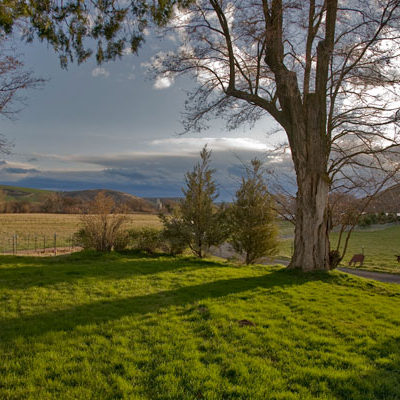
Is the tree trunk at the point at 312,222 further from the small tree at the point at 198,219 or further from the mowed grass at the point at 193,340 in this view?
the small tree at the point at 198,219

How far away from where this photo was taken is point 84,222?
1353 centimetres

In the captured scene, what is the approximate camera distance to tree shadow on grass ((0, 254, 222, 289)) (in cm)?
770

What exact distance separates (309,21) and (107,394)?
1190 centimetres

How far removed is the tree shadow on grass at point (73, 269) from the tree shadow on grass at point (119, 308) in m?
2.37

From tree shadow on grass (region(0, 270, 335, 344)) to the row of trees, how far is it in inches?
204

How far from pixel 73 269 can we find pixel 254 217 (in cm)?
838

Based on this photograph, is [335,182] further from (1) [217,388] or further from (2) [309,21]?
(1) [217,388]

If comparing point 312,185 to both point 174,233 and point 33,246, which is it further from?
point 33,246

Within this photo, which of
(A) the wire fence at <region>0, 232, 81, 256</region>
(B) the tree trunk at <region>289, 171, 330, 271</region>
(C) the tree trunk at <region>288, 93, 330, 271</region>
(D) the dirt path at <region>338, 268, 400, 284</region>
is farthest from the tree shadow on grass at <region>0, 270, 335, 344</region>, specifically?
(A) the wire fence at <region>0, 232, 81, 256</region>

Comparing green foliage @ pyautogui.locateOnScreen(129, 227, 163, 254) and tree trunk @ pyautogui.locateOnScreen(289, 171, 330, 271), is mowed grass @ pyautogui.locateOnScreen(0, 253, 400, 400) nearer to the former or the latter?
tree trunk @ pyautogui.locateOnScreen(289, 171, 330, 271)

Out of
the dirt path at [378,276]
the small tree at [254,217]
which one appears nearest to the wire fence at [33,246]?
the small tree at [254,217]

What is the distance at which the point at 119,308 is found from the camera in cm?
552

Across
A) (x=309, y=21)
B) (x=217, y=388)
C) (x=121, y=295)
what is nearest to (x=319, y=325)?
(x=217, y=388)

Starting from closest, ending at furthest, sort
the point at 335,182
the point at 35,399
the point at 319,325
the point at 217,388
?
the point at 35,399, the point at 217,388, the point at 319,325, the point at 335,182
